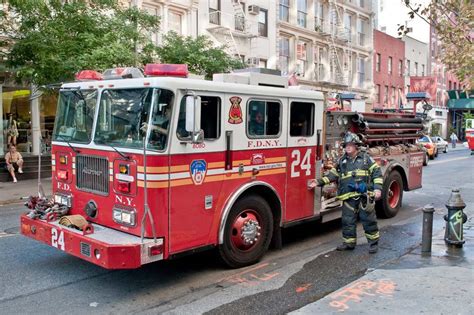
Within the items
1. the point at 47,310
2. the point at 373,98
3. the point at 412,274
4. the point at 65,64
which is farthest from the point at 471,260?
the point at 373,98

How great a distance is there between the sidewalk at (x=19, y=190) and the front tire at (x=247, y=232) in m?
8.26

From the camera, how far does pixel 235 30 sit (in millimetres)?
26266

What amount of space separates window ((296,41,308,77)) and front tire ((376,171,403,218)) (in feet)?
74.3

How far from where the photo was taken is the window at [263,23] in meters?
28.4

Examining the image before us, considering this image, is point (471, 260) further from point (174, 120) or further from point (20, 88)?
point (20, 88)

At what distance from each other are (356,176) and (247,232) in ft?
6.18

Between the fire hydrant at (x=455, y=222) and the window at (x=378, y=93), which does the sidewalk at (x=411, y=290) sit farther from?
the window at (x=378, y=93)

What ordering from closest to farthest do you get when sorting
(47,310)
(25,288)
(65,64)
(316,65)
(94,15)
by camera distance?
(47,310) → (25,288) → (65,64) → (94,15) → (316,65)

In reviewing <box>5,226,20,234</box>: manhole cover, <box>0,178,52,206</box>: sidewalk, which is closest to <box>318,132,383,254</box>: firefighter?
<box>5,226,20,234</box>: manhole cover

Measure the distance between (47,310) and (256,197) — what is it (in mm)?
2788

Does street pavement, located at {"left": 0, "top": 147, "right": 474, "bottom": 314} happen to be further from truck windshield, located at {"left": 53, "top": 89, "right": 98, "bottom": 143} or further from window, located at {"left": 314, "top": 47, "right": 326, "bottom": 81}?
window, located at {"left": 314, "top": 47, "right": 326, "bottom": 81}

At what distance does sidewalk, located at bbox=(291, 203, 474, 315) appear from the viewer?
477cm

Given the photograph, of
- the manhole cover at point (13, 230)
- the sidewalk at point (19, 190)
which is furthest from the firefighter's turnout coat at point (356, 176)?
the sidewalk at point (19, 190)

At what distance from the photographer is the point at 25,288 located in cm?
557
